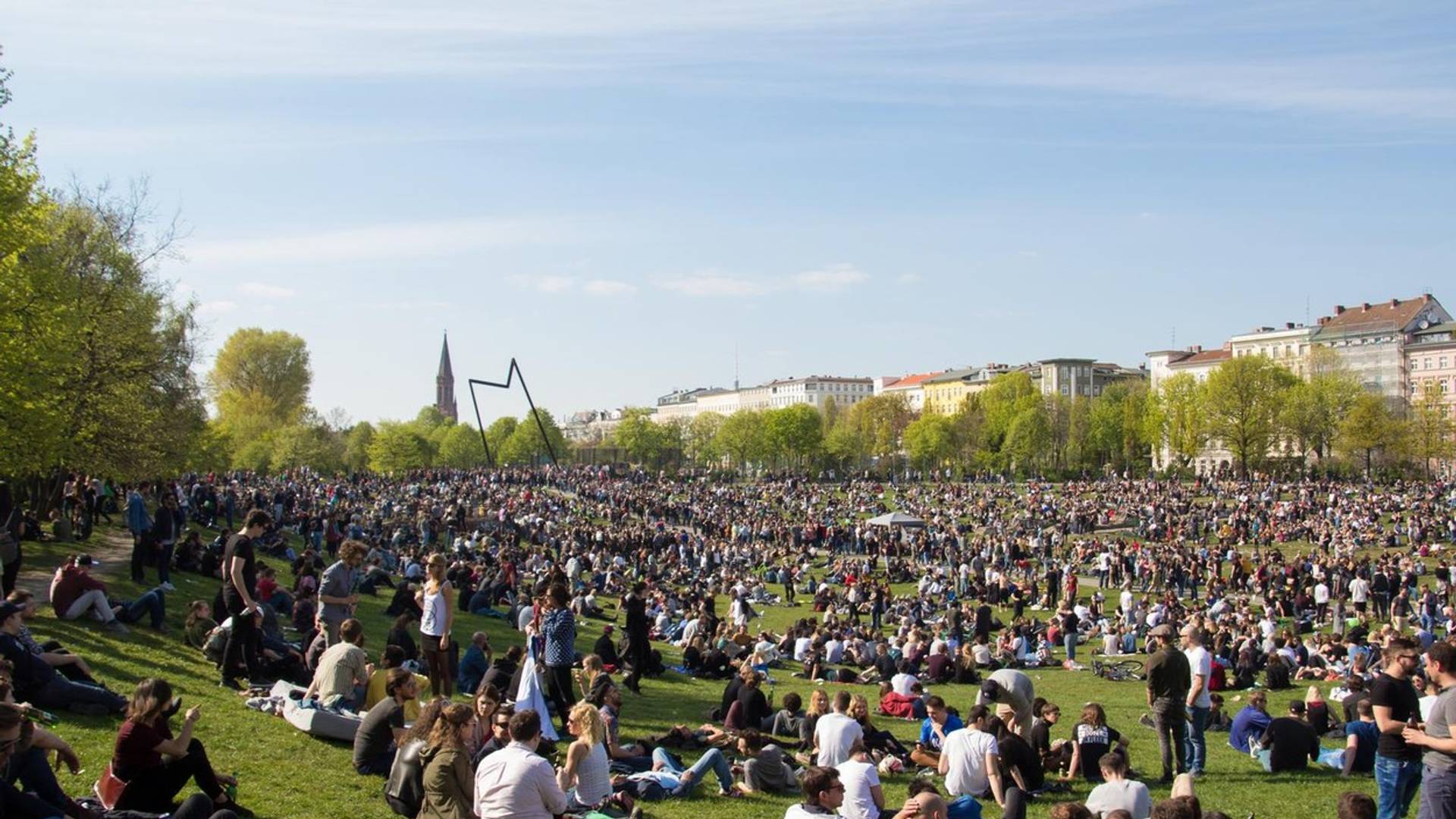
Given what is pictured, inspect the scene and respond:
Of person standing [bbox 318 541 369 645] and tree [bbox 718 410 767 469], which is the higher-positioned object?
tree [bbox 718 410 767 469]

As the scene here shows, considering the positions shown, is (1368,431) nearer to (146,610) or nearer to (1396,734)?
(1396,734)

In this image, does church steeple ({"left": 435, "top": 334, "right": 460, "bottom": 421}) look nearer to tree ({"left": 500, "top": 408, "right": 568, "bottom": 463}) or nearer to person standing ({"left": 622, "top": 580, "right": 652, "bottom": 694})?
tree ({"left": 500, "top": 408, "right": 568, "bottom": 463})

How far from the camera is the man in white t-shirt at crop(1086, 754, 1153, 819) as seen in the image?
8.01m

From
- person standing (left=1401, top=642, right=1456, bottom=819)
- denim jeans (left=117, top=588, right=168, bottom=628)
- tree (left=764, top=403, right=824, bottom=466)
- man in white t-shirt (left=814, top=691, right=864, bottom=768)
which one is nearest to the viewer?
person standing (left=1401, top=642, right=1456, bottom=819)

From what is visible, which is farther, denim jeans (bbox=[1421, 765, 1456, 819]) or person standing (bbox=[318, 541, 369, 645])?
person standing (bbox=[318, 541, 369, 645])

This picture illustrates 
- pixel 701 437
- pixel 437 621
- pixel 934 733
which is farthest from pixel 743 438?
pixel 437 621

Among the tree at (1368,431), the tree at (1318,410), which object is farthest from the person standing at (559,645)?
the tree at (1318,410)

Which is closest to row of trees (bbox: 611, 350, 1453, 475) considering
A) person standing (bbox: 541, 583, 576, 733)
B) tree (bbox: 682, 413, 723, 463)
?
tree (bbox: 682, 413, 723, 463)

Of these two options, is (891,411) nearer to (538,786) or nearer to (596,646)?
(596,646)

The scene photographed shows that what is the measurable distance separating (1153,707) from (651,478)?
255 feet

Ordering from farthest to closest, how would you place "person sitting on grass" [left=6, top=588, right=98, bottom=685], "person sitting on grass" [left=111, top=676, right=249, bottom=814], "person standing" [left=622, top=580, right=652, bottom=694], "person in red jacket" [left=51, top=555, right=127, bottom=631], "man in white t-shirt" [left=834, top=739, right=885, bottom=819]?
"person standing" [left=622, top=580, right=652, bottom=694] < "person in red jacket" [left=51, top=555, right=127, bottom=631] < "person sitting on grass" [left=6, top=588, right=98, bottom=685] < "man in white t-shirt" [left=834, top=739, right=885, bottom=819] < "person sitting on grass" [left=111, top=676, right=249, bottom=814]

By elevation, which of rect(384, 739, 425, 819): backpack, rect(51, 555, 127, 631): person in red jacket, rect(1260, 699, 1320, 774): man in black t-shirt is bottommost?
rect(1260, 699, 1320, 774): man in black t-shirt

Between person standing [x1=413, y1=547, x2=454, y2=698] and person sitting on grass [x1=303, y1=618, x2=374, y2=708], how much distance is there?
82 cm

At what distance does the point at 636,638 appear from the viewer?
15.9m
